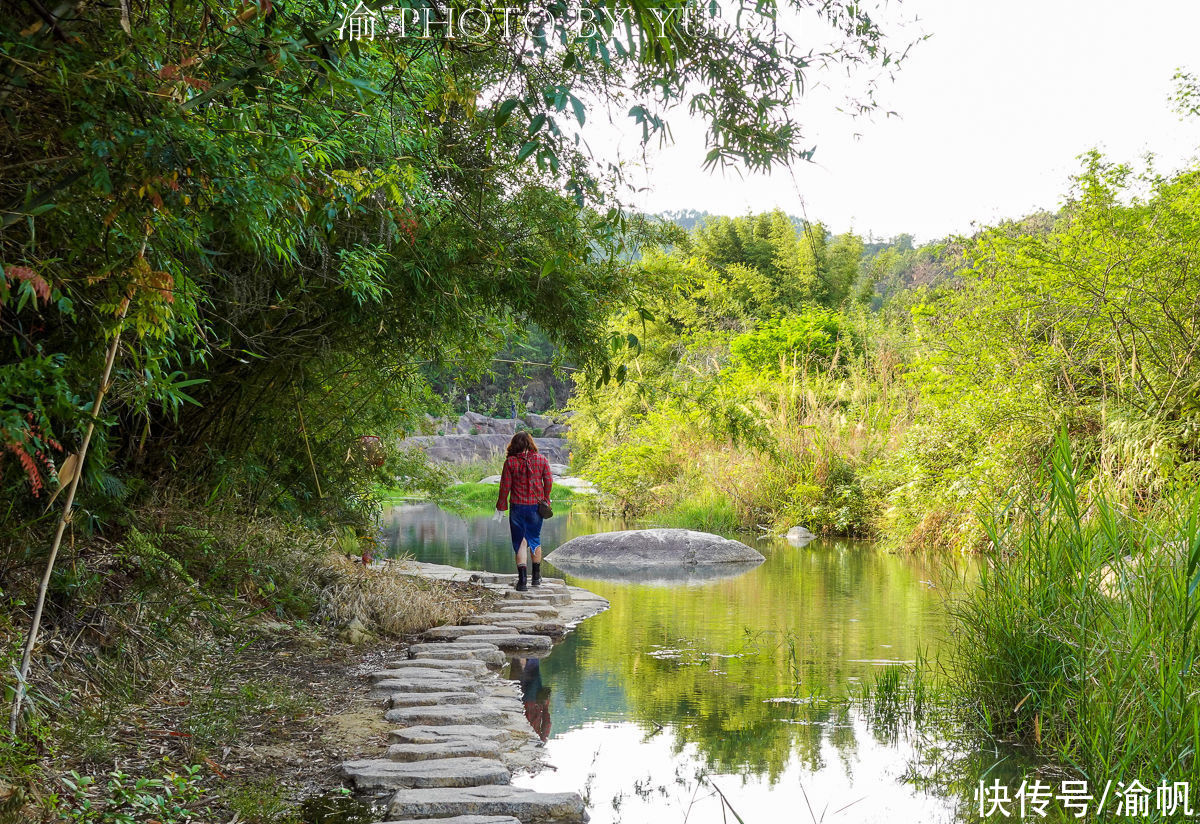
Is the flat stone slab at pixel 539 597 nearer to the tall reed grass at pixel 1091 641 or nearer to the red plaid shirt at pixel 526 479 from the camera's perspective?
Answer: the red plaid shirt at pixel 526 479

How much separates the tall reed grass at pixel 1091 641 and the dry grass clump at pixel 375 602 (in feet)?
11.5

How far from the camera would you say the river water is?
147 inches

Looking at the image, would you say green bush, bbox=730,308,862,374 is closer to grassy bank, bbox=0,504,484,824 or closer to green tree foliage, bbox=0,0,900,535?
green tree foliage, bbox=0,0,900,535

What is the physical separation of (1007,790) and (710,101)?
2852 mm

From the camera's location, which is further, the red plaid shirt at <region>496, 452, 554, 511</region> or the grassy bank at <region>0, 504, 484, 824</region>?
the red plaid shirt at <region>496, 452, 554, 511</region>

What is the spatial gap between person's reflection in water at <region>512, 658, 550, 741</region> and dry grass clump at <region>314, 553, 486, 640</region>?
904mm

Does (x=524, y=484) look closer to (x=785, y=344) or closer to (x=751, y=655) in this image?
(x=751, y=655)

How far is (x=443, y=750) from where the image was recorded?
388 cm

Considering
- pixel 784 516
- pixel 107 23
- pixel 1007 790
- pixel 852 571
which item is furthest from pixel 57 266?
pixel 784 516

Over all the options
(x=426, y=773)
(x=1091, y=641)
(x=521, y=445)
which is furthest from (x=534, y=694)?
(x=521, y=445)

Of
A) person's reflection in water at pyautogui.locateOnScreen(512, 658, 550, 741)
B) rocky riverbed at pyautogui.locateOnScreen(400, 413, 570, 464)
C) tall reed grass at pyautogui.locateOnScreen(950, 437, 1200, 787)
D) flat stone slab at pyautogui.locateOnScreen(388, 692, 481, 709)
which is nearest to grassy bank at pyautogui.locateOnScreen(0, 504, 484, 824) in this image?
flat stone slab at pyautogui.locateOnScreen(388, 692, 481, 709)

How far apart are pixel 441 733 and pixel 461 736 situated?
10cm

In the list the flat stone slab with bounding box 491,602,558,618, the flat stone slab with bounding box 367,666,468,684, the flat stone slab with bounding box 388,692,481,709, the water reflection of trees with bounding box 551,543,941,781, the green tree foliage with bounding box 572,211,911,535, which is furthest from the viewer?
the green tree foliage with bounding box 572,211,911,535

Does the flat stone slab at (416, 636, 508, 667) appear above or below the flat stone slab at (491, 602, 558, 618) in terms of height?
above
